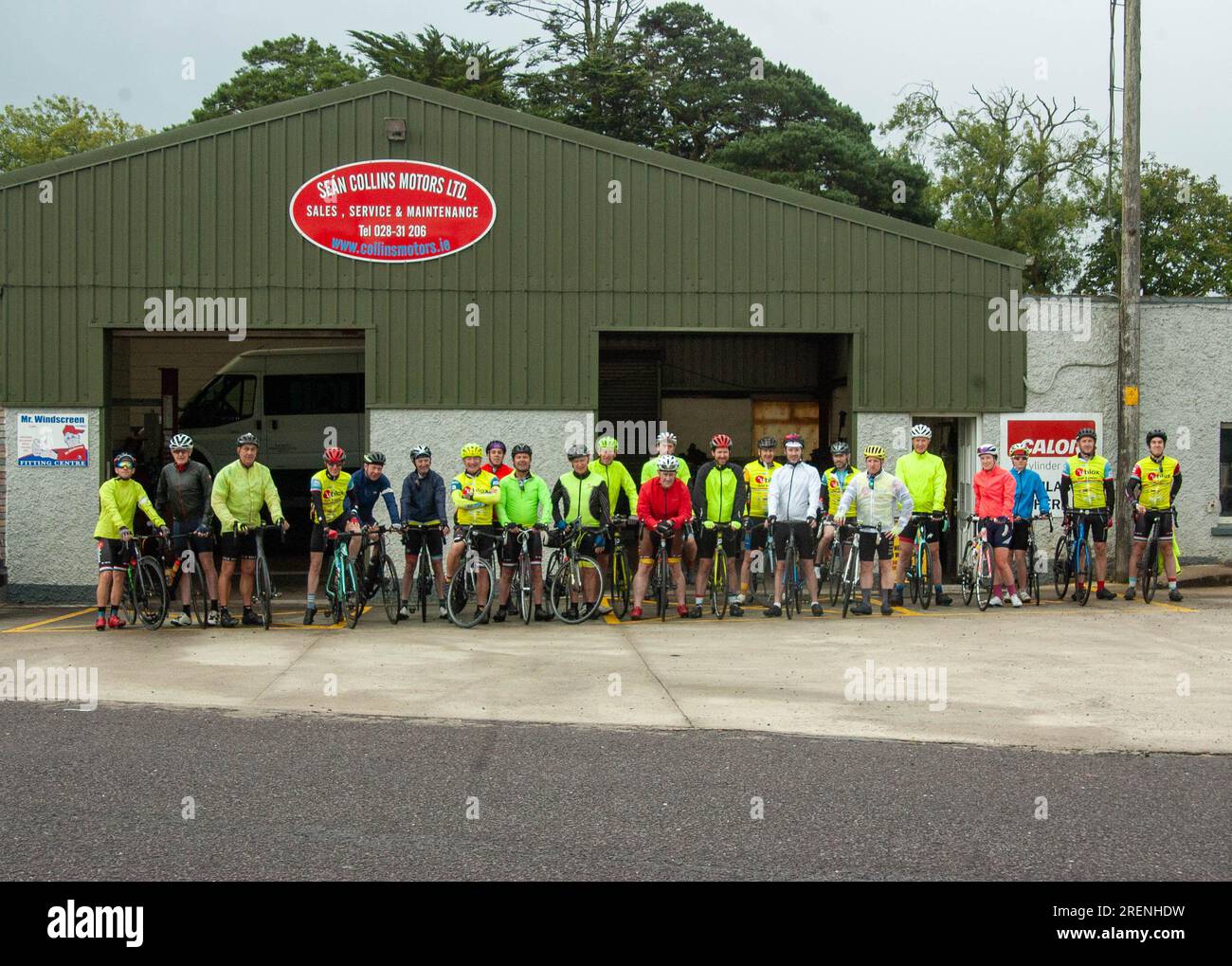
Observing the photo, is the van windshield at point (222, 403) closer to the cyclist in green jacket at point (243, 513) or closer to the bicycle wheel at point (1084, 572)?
the cyclist in green jacket at point (243, 513)

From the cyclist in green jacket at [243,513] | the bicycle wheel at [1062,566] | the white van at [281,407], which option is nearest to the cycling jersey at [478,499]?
the cyclist in green jacket at [243,513]

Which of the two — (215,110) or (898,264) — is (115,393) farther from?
(215,110)

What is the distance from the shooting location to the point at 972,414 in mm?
17516

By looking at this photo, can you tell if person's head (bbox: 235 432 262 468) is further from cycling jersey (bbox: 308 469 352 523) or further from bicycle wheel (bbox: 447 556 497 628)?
bicycle wheel (bbox: 447 556 497 628)

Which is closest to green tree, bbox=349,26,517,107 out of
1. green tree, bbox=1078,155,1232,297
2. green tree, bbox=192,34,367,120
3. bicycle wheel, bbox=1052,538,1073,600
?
green tree, bbox=192,34,367,120

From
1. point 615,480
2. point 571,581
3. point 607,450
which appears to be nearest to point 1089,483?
point 615,480

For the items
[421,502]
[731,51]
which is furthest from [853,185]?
[421,502]

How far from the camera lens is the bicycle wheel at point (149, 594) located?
13414 mm

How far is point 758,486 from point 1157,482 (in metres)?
4.74

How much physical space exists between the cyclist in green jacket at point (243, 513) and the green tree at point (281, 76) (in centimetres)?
3443

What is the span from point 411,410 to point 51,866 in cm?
1184

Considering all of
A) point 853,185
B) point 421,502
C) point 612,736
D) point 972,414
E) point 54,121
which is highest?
point 54,121

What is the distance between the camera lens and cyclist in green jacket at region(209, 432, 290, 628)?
13.5 metres

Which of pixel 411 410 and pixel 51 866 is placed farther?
pixel 411 410
